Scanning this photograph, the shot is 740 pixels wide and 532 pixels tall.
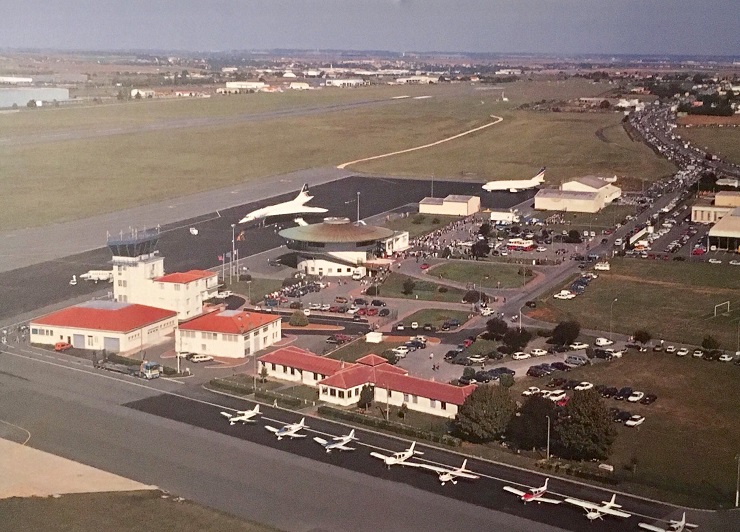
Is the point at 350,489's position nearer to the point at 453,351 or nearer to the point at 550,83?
the point at 453,351

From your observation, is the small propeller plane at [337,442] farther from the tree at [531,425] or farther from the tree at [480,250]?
the tree at [480,250]

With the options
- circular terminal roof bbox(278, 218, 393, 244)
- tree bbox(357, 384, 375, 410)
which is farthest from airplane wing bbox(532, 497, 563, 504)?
circular terminal roof bbox(278, 218, 393, 244)

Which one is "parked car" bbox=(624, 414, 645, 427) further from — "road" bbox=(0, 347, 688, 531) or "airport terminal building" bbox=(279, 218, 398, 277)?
"airport terminal building" bbox=(279, 218, 398, 277)

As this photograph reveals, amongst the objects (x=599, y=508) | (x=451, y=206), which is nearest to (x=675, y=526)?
(x=599, y=508)

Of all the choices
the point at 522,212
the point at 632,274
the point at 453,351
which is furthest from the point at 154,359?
the point at 522,212

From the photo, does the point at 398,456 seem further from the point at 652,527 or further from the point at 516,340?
the point at 516,340

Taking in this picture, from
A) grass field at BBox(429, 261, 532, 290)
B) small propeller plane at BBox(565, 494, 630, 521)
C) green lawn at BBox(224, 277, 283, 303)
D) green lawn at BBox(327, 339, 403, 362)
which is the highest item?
small propeller plane at BBox(565, 494, 630, 521)

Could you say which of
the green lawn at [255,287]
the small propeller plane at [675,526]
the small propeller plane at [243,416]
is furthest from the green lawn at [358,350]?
the small propeller plane at [675,526]

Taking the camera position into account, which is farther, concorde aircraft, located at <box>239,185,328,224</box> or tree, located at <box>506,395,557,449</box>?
concorde aircraft, located at <box>239,185,328,224</box>
